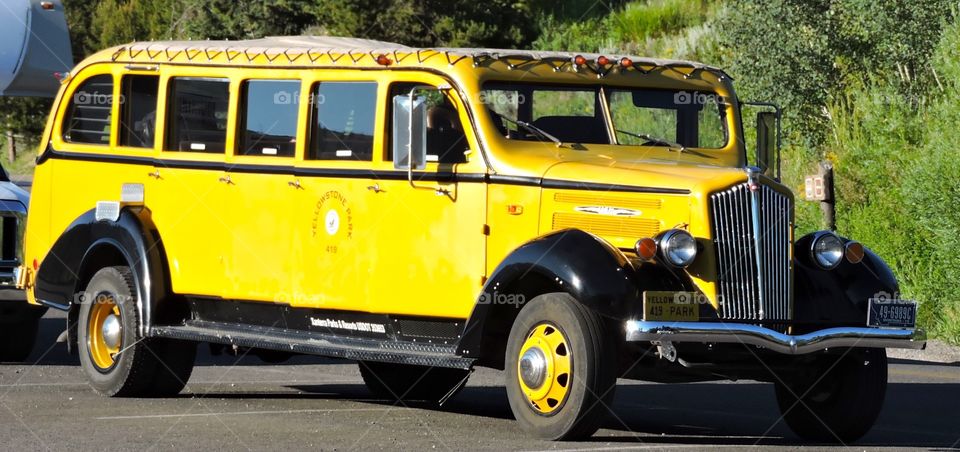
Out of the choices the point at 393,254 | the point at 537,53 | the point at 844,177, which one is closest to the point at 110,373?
the point at 393,254

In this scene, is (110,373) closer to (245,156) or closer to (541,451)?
(245,156)

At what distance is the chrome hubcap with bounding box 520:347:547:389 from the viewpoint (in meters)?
8.99

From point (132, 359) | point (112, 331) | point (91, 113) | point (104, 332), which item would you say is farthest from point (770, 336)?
point (91, 113)

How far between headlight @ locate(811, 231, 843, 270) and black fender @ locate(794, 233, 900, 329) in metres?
0.04

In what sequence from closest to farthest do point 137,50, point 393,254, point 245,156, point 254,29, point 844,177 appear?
point 393,254, point 245,156, point 137,50, point 844,177, point 254,29

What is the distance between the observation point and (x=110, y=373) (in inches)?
460

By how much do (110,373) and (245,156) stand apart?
6.37 feet

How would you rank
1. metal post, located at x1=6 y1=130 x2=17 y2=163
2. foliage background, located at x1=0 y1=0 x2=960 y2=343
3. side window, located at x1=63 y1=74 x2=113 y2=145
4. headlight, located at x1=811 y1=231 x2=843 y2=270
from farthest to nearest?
metal post, located at x1=6 y1=130 x2=17 y2=163 < foliage background, located at x1=0 y1=0 x2=960 y2=343 < side window, located at x1=63 y1=74 x2=113 y2=145 < headlight, located at x1=811 y1=231 x2=843 y2=270

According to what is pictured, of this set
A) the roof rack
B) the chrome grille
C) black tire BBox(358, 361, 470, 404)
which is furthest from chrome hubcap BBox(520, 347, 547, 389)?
black tire BBox(358, 361, 470, 404)

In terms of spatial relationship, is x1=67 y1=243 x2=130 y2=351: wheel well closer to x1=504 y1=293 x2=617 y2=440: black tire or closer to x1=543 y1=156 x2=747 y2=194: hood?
x1=543 y1=156 x2=747 y2=194: hood

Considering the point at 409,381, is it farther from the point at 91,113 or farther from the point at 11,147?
the point at 11,147

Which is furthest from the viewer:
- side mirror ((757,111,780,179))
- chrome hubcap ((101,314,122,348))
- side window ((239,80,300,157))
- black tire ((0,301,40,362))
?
black tire ((0,301,40,362))

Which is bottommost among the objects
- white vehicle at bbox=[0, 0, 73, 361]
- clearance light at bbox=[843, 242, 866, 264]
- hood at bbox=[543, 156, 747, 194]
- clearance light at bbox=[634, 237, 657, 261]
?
clearance light at bbox=[843, 242, 866, 264]

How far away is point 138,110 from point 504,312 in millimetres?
3869
